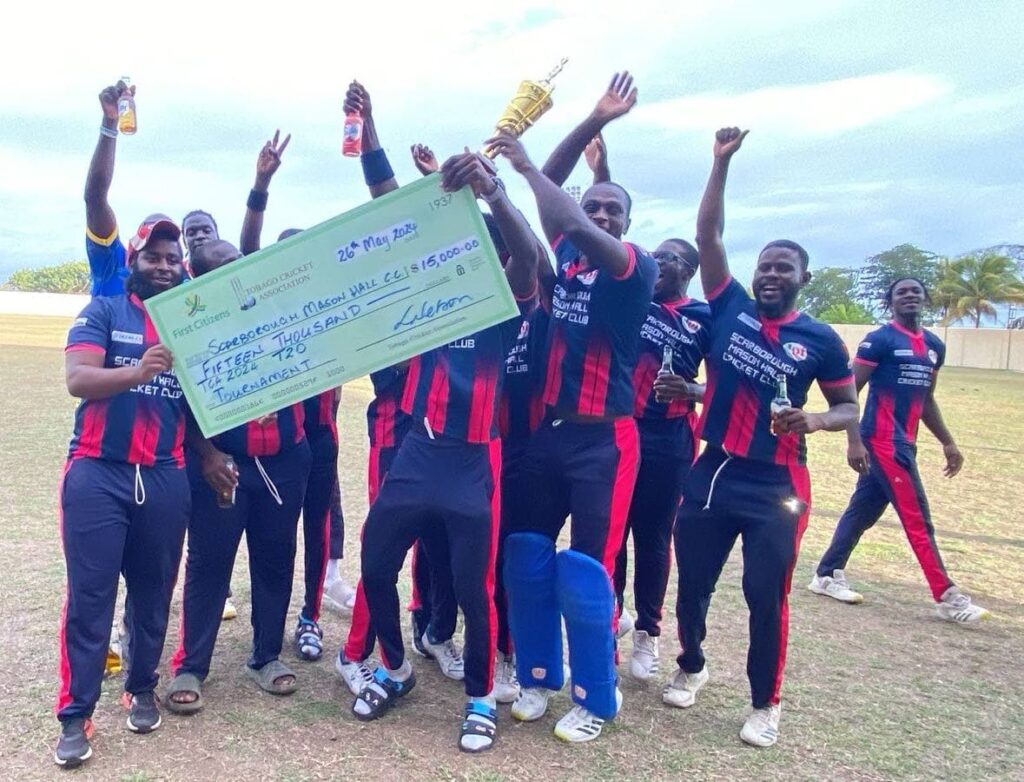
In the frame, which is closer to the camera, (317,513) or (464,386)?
(464,386)

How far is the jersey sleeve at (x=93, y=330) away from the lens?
3.89 meters

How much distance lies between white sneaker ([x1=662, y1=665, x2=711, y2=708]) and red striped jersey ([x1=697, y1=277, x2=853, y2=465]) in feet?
4.33

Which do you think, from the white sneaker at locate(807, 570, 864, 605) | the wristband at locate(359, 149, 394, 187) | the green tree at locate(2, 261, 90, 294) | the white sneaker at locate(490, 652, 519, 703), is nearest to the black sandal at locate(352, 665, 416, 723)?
the white sneaker at locate(490, 652, 519, 703)

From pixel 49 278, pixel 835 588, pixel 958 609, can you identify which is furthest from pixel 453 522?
pixel 49 278

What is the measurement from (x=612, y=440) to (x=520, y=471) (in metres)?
0.53

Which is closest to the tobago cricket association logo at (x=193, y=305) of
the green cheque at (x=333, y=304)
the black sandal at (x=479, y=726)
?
the green cheque at (x=333, y=304)

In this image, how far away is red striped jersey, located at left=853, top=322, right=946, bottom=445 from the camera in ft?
21.8

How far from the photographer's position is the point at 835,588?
6.75m

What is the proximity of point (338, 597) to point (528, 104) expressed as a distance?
11.9 feet

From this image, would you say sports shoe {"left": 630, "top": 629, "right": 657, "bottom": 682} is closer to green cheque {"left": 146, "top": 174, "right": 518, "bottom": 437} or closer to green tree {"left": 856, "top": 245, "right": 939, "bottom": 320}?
green cheque {"left": 146, "top": 174, "right": 518, "bottom": 437}

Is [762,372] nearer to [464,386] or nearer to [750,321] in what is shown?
[750,321]

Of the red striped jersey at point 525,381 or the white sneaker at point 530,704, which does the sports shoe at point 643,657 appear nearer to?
the white sneaker at point 530,704

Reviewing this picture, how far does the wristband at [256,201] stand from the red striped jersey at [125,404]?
1591mm

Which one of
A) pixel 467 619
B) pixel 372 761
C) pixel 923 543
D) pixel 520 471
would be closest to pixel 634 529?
pixel 520 471
